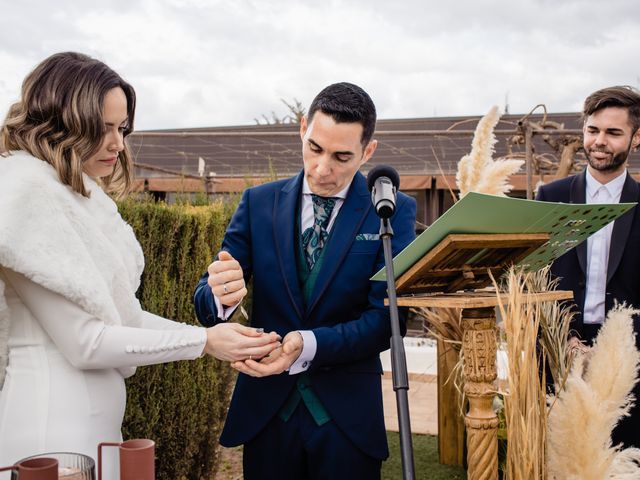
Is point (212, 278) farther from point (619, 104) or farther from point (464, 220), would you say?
point (619, 104)

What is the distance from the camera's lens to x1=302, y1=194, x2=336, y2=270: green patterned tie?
218cm

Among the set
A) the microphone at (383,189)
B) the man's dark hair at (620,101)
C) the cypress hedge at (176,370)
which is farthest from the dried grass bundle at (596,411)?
the cypress hedge at (176,370)

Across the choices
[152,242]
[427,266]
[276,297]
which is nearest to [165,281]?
[152,242]

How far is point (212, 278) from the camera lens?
1.92 m

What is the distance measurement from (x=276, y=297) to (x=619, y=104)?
1.92 meters

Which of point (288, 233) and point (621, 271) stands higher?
point (288, 233)

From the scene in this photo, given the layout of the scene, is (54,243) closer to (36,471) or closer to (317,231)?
(36,471)

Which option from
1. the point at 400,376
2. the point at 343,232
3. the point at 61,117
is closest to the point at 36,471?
the point at 400,376

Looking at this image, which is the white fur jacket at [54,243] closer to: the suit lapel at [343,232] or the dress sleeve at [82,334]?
the dress sleeve at [82,334]

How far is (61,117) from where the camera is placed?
1.72m

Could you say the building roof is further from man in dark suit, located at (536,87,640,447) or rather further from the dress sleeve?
the dress sleeve

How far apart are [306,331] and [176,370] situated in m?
1.91

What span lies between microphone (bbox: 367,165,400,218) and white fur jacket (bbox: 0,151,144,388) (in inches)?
28.4

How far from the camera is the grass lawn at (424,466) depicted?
14.2 feet
